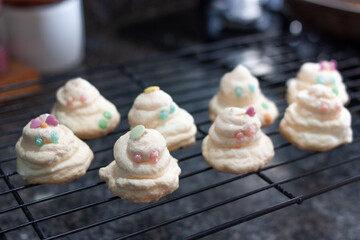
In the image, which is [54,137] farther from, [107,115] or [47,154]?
[107,115]

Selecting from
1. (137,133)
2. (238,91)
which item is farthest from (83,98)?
(238,91)

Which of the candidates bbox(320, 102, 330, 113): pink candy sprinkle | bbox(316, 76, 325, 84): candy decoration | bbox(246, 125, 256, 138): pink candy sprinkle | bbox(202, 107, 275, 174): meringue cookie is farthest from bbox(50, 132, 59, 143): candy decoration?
bbox(316, 76, 325, 84): candy decoration

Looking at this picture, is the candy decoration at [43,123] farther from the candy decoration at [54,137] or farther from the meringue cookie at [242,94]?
the meringue cookie at [242,94]

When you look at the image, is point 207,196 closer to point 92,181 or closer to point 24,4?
→ point 92,181

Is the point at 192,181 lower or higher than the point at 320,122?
lower

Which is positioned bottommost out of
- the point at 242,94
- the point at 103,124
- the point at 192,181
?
the point at 192,181

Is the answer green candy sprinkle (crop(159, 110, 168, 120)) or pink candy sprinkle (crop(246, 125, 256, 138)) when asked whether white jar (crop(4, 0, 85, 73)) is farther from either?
pink candy sprinkle (crop(246, 125, 256, 138))
